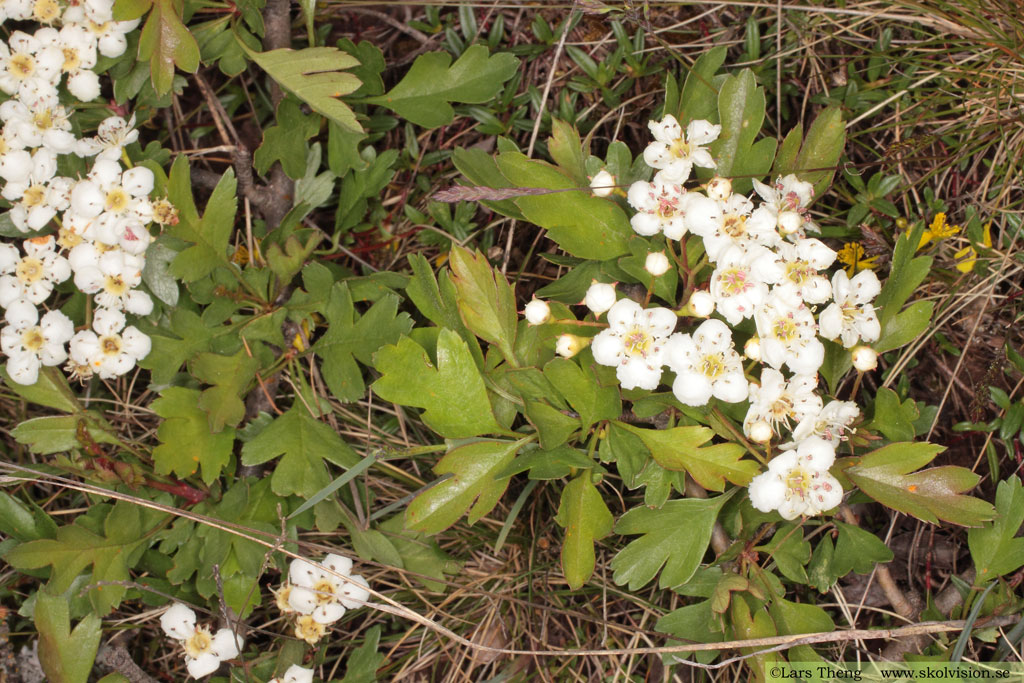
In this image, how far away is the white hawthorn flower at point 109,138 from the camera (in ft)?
8.49

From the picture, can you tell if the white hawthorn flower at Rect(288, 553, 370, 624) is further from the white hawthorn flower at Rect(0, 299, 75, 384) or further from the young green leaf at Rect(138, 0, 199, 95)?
the young green leaf at Rect(138, 0, 199, 95)

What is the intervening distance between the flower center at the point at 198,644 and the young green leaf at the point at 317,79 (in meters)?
1.71

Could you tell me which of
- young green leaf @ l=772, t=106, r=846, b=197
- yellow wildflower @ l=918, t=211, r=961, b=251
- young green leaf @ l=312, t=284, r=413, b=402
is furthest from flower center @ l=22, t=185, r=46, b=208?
yellow wildflower @ l=918, t=211, r=961, b=251

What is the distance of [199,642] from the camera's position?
2600 mm

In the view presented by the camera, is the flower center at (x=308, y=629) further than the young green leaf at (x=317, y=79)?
Yes

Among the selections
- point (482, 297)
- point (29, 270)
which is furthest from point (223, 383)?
point (482, 297)

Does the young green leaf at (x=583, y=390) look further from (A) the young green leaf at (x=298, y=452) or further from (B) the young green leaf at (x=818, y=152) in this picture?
(B) the young green leaf at (x=818, y=152)

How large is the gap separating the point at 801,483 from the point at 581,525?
0.62 m

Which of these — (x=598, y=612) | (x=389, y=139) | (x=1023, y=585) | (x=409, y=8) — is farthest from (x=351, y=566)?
(x=1023, y=585)

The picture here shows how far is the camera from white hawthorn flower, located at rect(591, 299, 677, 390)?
6.96ft

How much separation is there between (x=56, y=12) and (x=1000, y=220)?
310 cm

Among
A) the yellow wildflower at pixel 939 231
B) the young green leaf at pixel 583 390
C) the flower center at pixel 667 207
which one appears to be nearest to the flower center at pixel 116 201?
the young green leaf at pixel 583 390

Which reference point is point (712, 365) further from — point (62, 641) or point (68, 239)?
point (62, 641)

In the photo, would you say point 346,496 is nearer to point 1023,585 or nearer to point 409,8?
point 409,8
